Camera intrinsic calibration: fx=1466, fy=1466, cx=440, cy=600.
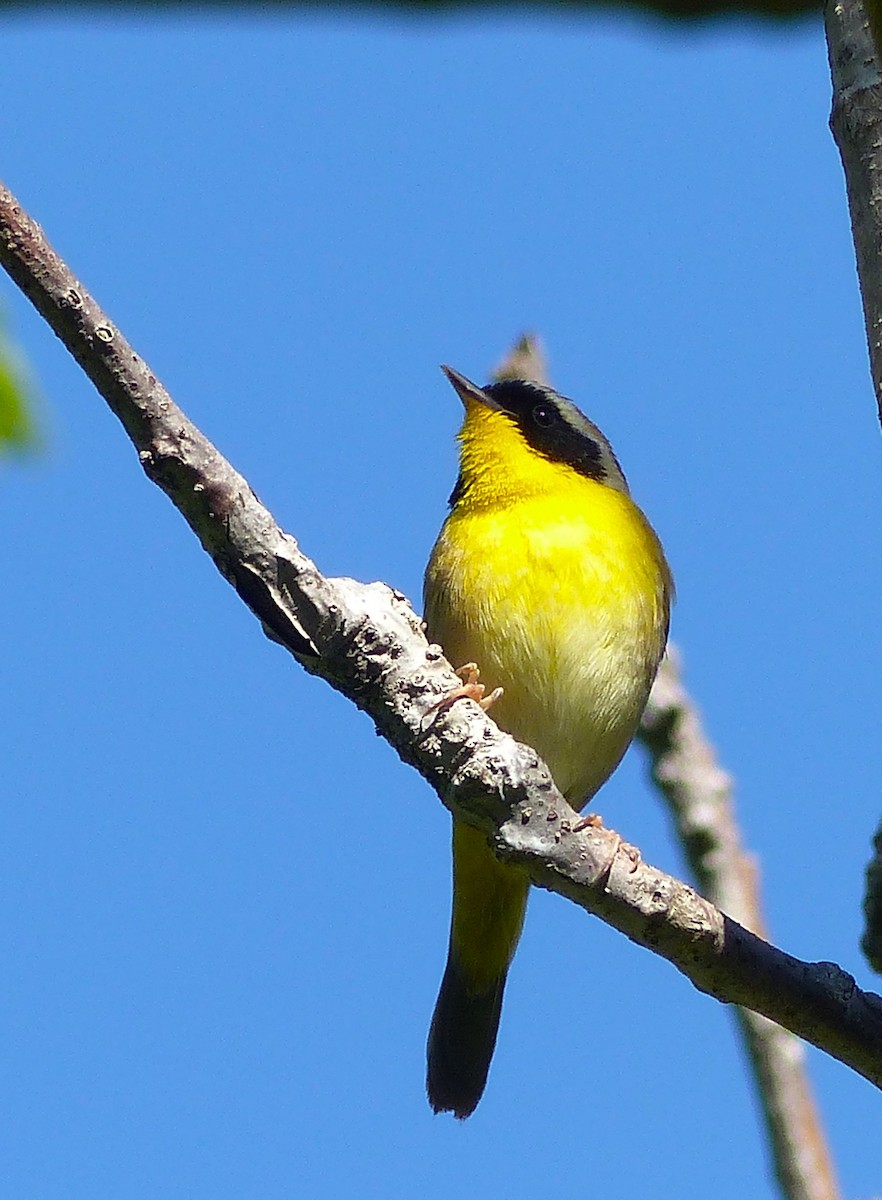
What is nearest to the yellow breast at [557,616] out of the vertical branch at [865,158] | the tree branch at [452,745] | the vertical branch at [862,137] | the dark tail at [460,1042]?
the dark tail at [460,1042]

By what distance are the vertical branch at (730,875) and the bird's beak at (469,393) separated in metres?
1.28

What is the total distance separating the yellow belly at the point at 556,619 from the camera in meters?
5.32

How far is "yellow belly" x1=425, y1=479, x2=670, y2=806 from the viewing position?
5320 millimetres

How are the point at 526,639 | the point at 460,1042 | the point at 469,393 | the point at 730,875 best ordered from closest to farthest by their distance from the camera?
the point at 730,875, the point at 526,639, the point at 460,1042, the point at 469,393

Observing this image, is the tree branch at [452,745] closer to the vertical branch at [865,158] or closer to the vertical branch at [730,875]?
the vertical branch at [865,158]

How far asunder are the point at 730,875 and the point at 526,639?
1089 millimetres

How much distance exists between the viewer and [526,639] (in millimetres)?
5297

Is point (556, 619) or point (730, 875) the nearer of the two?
point (730, 875)

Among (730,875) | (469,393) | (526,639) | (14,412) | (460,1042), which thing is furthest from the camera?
(469,393)

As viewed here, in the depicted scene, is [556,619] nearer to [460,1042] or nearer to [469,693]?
[469,693]

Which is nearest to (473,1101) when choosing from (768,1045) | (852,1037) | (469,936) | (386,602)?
(469,936)

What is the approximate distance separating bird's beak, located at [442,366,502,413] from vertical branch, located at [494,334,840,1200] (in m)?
1.28

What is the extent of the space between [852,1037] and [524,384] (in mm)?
3428

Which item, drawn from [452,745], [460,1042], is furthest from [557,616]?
[452,745]
